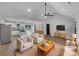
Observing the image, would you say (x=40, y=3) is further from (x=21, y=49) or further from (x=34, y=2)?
(x=21, y=49)

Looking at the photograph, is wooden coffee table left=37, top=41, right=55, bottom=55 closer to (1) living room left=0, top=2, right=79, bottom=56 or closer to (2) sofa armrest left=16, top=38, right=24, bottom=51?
(1) living room left=0, top=2, right=79, bottom=56

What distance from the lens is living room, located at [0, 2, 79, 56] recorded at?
2.13 metres

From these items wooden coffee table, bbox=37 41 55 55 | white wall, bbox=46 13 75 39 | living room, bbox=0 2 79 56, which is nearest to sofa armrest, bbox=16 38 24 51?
living room, bbox=0 2 79 56

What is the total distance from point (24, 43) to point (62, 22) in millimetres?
1061

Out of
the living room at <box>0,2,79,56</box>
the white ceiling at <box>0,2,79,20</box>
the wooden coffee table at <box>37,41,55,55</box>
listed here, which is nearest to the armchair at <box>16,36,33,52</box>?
the living room at <box>0,2,79,56</box>

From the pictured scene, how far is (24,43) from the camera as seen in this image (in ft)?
7.39

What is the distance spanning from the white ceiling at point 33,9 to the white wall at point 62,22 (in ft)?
0.33

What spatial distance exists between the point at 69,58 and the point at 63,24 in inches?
31.5

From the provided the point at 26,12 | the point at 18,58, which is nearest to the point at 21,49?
the point at 18,58

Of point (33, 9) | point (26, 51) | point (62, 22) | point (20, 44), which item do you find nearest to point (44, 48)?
point (26, 51)

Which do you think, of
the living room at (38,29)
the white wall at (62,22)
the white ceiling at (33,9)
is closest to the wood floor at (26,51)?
the living room at (38,29)

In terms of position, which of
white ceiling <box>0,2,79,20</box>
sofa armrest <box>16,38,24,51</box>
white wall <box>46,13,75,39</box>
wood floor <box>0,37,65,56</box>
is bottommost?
wood floor <box>0,37,65,56</box>

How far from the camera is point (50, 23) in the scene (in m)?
2.31

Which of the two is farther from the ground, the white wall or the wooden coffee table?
the white wall
